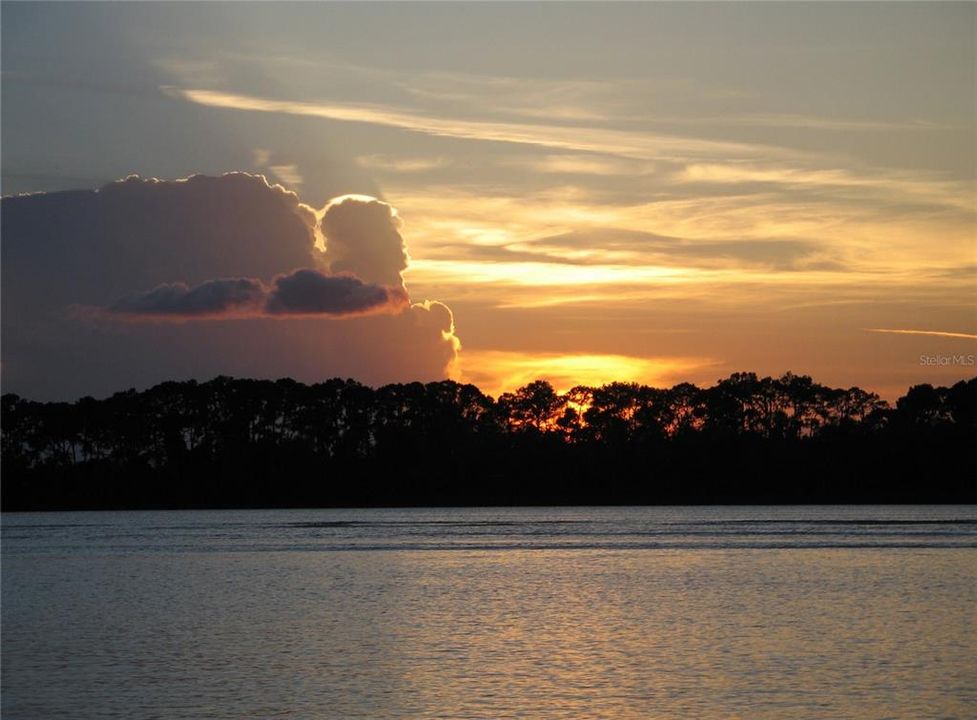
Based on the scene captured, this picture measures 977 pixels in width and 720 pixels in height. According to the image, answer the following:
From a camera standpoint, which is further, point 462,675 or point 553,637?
point 553,637

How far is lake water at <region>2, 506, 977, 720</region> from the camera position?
1280 inches

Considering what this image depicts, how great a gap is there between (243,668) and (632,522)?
369 feet

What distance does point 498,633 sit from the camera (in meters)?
44.8

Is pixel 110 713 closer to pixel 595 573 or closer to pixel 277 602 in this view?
pixel 277 602

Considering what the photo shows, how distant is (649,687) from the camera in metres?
34.1

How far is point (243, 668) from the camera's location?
38.1m

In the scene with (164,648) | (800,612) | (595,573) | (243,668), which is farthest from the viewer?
(595,573)

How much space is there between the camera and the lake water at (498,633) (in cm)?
3250

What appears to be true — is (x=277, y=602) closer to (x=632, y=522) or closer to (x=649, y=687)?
(x=649, y=687)

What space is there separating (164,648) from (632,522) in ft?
357

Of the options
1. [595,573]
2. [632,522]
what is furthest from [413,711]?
[632,522]

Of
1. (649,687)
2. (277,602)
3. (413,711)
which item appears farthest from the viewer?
(277,602)

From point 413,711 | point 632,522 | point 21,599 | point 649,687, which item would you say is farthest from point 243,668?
point 632,522

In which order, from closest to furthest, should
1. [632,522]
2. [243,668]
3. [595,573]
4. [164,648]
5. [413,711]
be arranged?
[413,711]
[243,668]
[164,648]
[595,573]
[632,522]
